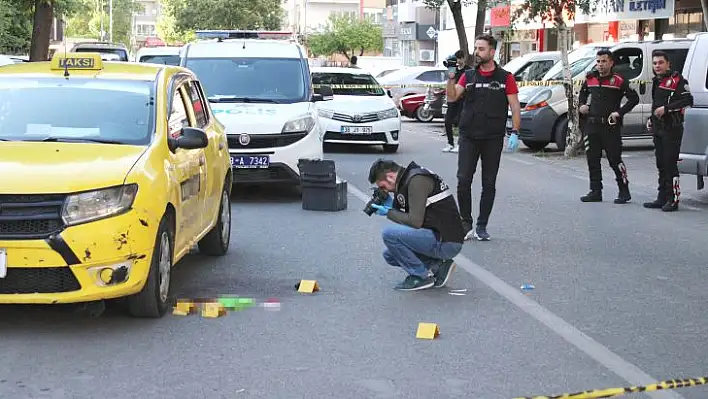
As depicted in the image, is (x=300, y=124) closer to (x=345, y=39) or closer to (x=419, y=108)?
(x=419, y=108)

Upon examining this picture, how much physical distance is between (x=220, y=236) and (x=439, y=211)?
7.19 ft

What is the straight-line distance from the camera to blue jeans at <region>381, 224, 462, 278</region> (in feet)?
27.0

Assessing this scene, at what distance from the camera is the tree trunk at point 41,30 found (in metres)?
36.3

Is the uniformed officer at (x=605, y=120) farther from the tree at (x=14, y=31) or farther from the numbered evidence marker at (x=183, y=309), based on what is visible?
the tree at (x=14, y=31)

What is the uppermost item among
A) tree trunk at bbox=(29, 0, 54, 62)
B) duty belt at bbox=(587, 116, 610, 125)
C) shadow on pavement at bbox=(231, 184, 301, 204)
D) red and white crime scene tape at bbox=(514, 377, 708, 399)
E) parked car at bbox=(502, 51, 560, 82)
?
tree trunk at bbox=(29, 0, 54, 62)

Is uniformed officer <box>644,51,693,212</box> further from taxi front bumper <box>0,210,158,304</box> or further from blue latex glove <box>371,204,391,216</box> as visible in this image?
taxi front bumper <box>0,210,158,304</box>

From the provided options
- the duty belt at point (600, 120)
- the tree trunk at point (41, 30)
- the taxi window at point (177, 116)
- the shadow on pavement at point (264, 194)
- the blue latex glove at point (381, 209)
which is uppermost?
the tree trunk at point (41, 30)

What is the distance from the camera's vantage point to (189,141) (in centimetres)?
770

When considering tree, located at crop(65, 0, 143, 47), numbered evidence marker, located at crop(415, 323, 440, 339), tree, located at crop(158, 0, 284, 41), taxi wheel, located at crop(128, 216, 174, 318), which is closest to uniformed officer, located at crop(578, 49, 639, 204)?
numbered evidence marker, located at crop(415, 323, 440, 339)

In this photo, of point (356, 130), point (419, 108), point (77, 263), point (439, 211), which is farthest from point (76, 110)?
point (419, 108)

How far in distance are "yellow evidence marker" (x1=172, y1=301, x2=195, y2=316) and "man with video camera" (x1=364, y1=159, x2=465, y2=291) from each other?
1390 millimetres

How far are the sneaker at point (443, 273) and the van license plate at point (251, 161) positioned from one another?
5.20 meters

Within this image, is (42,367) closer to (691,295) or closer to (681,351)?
(681,351)

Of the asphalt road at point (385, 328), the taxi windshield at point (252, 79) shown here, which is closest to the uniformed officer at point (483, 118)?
the asphalt road at point (385, 328)
